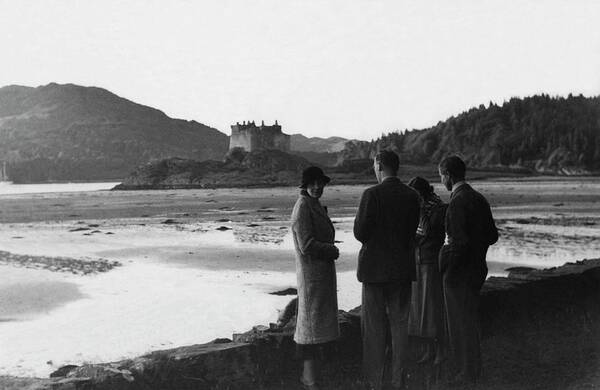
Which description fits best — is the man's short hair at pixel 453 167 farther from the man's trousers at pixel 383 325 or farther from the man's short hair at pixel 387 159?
the man's trousers at pixel 383 325

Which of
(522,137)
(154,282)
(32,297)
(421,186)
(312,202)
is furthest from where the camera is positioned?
(522,137)

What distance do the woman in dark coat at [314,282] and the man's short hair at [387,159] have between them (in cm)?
57

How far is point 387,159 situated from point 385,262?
39.3 inches

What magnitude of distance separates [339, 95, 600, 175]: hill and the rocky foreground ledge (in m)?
117

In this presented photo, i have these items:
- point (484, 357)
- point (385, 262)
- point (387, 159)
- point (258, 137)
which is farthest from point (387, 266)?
point (258, 137)

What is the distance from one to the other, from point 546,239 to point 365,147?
63417mm

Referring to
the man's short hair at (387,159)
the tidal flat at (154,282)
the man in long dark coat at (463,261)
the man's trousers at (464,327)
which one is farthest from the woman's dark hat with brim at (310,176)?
the tidal flat at (154,282)

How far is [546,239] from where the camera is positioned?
→ 28.4 meters

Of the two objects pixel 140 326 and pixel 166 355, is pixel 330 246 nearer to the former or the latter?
pixel 166 355

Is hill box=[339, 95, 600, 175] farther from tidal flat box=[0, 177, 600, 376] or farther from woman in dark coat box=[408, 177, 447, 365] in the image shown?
woman in dark coat box=[408, 177, 447, 365]

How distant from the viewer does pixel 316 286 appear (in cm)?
611

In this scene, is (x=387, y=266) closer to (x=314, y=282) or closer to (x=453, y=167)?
(x=314, y=282)

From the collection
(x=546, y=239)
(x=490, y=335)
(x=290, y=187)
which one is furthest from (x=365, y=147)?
(x=490, y=335)

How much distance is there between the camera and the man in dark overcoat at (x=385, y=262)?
6051 mm
